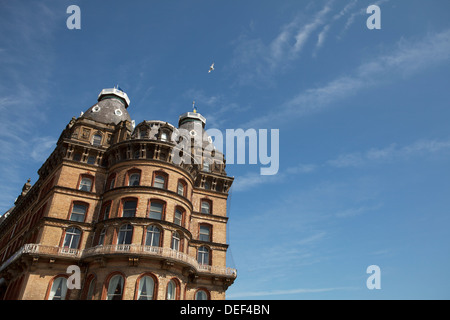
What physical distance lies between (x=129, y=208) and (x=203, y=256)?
9.88 meters

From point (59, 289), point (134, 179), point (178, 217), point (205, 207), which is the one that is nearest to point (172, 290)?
point (178, 217)

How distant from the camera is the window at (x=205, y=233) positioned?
3814cm

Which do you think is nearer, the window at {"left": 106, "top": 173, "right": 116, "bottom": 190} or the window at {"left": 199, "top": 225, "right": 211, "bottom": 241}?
the window at {"left": 106, "top": 173, "right": 116, "bottom": 190}

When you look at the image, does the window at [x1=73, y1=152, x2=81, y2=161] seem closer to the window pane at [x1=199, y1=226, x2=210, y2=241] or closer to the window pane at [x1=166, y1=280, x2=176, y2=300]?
the window pane at [x1=199, y1=226, x2=210, y2=241]

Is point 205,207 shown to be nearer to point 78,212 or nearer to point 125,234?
point 125,234

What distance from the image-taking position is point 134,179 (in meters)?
34.5

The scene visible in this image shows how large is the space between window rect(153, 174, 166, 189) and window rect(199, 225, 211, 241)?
288 inches

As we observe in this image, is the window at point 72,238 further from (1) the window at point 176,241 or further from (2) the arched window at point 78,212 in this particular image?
(1) the window at point 176,241

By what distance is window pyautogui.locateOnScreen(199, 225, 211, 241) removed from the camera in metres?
38.1

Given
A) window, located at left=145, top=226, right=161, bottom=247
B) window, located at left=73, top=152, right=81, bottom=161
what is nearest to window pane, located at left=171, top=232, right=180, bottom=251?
window, located at left=145, top=226, right=161, bottom=247

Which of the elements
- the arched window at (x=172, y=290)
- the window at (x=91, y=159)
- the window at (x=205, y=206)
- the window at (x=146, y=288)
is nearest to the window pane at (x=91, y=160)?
the window at (x=91, y=159)

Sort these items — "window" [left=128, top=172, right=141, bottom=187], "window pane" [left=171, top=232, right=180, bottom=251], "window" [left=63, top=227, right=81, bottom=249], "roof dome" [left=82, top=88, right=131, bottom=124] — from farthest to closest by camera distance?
"roof dome" [left=82, top=88, right=131, bottom=124]
"window" [left=128, top=172, right=141, bottom=187]
"window pane" [left=171, top=232, right=180, bottom=251]
"window" [left=63, top=227, right=81, bottom=249]

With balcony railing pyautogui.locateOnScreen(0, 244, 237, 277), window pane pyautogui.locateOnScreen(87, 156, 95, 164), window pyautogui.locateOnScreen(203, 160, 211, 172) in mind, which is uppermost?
window pyautogui.locateOnScreen(203, 160, 211, 172)
